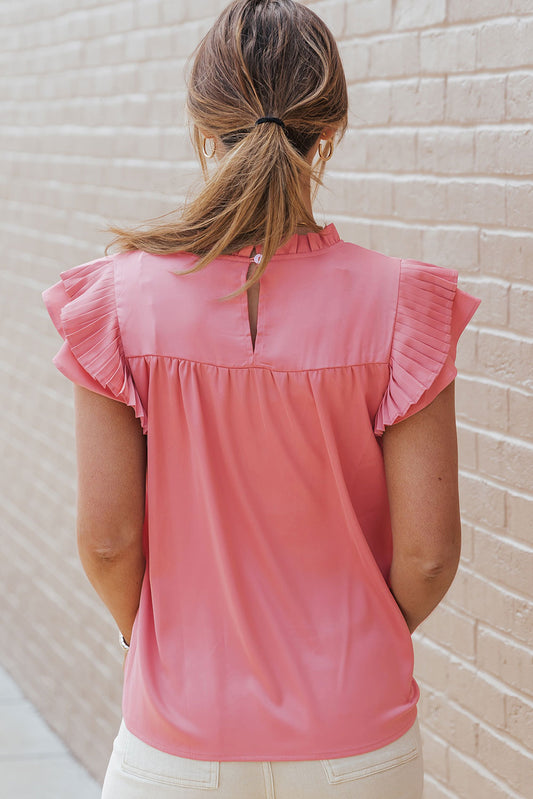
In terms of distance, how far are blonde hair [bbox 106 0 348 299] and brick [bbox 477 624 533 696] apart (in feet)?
3.76

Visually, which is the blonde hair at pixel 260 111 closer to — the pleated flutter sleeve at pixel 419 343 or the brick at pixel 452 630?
the pleated flutter sleeve at pixel 419 343

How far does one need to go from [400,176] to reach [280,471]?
3.75 ft

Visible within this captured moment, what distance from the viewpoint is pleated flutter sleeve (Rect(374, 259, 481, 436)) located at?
57.8 inches

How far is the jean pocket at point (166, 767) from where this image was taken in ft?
4.84

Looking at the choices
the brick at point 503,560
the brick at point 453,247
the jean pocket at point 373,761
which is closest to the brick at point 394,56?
the brick at point 453,247

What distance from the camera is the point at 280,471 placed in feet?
4.98

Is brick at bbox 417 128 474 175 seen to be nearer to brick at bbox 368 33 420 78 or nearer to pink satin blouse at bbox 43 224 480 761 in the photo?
brick at bbox 368 33 420 78

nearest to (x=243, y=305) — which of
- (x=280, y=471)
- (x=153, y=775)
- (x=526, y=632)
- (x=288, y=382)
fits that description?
(x=288, y=382)

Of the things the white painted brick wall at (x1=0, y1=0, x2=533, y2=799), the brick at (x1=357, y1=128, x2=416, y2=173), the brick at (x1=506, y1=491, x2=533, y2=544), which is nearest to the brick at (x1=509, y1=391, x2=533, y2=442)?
the white painted brick wall at (x1=0, y1=0, x2=533, y2=799)

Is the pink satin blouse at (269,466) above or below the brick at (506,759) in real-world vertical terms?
above

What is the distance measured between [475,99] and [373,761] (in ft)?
4.36

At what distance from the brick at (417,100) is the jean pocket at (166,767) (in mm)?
1430

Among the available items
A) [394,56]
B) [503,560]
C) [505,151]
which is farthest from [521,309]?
[394,56]

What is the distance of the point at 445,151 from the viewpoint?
2299 mm
